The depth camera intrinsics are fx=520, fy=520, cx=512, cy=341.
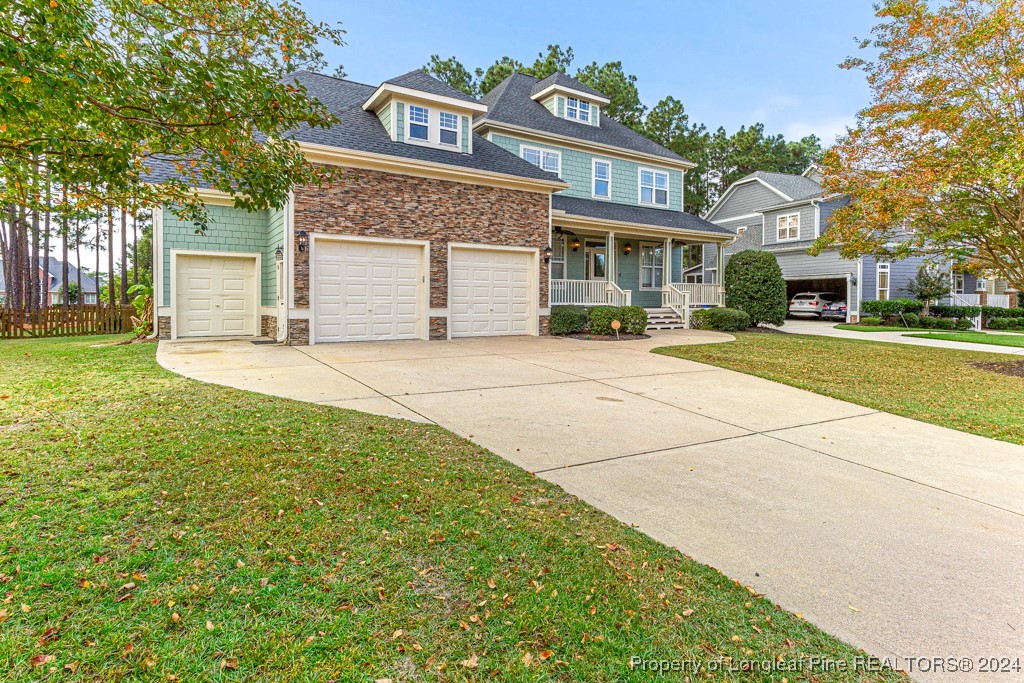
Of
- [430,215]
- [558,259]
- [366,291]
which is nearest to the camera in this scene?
[366,291]

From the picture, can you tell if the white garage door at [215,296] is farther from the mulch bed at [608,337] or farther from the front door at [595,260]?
the front door at [595,260]

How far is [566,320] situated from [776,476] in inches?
432

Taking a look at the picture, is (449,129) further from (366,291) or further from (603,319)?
(603,319)

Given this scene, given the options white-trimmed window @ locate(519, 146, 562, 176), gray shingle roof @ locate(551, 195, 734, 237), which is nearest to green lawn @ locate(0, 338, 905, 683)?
gray shingle roof @ locate(551, 195, 734, 237)

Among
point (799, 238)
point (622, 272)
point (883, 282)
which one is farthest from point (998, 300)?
point (622, 272)

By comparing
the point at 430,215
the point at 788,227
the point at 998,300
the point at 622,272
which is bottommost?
the point at 998,300

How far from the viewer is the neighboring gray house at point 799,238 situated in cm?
2430

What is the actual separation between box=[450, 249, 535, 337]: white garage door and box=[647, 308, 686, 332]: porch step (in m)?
4.93

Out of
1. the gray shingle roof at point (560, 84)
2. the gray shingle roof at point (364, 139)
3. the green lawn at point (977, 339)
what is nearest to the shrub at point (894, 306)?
the green lawn at point (977, 339)

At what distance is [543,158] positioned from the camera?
59.4 feet

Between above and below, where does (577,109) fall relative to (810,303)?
above

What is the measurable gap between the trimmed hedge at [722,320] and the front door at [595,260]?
375 centimetres

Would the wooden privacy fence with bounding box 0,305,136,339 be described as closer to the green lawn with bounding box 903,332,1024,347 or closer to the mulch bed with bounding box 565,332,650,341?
the mulch bed with bounding box 565,332,650,341

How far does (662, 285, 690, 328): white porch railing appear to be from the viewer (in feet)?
58.7
